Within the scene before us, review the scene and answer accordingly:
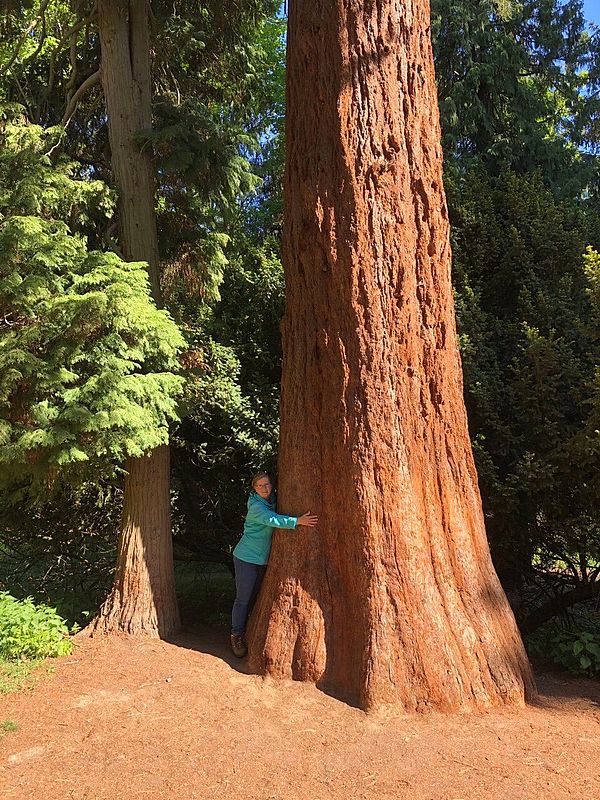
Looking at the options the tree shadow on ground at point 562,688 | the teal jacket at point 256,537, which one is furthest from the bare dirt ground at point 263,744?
the teal jacket at point 256,537

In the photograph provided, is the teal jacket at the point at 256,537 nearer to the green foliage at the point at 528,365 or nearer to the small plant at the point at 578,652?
the green foliage at the point at 528,365

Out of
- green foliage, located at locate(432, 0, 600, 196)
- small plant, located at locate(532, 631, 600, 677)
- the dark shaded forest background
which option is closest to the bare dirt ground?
small plant, located at locate(532, 631, 600, 677)

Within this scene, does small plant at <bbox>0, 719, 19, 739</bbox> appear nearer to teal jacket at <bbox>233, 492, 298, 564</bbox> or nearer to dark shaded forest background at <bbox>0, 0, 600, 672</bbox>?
dark shaded forest background at <bbox>0, 0, 600, 672</bbox>

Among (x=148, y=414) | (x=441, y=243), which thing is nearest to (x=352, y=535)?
(x=148, y=414)

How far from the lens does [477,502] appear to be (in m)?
5.12

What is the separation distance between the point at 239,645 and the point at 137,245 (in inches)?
161

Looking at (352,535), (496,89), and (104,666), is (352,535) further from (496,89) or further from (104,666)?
(496,89)

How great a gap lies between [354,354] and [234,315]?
3914 mm

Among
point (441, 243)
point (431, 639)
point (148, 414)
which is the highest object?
point (441, 243)

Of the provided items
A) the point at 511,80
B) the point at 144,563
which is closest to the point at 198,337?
the point at 144,563

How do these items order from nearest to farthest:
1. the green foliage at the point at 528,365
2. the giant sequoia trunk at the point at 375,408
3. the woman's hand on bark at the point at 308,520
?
the giant sequoia trunk at the point at 375,408 < the woman's hand on bark at the point at 308,520 < the green foliage at the point at 528,365

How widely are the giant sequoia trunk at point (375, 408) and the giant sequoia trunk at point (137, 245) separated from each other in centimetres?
152

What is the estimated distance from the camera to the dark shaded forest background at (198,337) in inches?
207

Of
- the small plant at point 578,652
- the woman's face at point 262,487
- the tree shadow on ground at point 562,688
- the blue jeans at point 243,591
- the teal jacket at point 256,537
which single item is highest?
the woman's face at point 262,487
